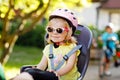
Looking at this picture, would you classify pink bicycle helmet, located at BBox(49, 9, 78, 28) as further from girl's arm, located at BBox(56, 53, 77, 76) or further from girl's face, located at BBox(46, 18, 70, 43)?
girl's arm, located at BBox(56, 53, 77, 76)

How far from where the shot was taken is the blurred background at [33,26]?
995 centimetres

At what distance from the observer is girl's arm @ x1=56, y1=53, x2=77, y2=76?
428 centimetres

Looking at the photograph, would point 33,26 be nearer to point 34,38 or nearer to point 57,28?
point 57,28

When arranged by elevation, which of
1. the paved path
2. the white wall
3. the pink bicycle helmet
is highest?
the pink bicycle helmet

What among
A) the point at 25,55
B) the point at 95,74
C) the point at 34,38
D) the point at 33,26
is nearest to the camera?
the point at 33,26

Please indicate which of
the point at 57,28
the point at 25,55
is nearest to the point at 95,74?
the point at 25,55

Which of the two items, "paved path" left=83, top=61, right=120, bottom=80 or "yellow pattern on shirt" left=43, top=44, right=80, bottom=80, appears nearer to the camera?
"yellow pattern on shirt" left=43, top=44, right=80, bottom=80

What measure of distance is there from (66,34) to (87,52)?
22.7 inches

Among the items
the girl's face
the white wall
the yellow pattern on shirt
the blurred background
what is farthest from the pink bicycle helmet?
the white wall

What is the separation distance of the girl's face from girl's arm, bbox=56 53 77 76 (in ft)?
0.71

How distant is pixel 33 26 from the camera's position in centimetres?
1080

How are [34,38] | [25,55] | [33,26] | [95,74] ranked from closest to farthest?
[33,26], [95,74], [25,55], [34,38]

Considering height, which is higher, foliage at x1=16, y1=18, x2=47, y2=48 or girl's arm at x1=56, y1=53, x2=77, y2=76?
girl's arm at x1=56, y1=53, x2=77, y2=76

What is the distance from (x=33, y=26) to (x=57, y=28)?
6537mm
